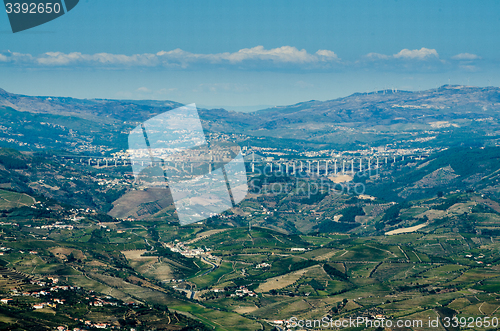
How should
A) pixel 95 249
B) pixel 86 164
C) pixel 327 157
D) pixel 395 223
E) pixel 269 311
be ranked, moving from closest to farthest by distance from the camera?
pixel 269 311 < pixel 95 249 < pixel 395 223 < pixel 86 164 < pixel 327 157

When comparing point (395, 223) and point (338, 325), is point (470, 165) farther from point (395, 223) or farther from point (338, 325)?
point (338, 325)

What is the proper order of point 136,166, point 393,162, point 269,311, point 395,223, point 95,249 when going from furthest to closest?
1. point 393,162
2. point 136,166
3. point 395,223
4. point 95,249
5. point 269,311

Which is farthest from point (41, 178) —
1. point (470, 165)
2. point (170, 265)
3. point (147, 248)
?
point (470, 165)

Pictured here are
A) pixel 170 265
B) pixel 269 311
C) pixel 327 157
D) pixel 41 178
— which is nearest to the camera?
pixel 269 311

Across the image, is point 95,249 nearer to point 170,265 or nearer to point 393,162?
point 170,265

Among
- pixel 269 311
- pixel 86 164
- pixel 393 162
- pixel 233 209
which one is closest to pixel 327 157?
pixel 393 162

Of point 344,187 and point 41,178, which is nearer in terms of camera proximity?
point 41,178

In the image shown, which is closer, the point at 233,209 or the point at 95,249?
the point at 95,249

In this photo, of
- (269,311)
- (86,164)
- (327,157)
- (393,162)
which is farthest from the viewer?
(327,157)
